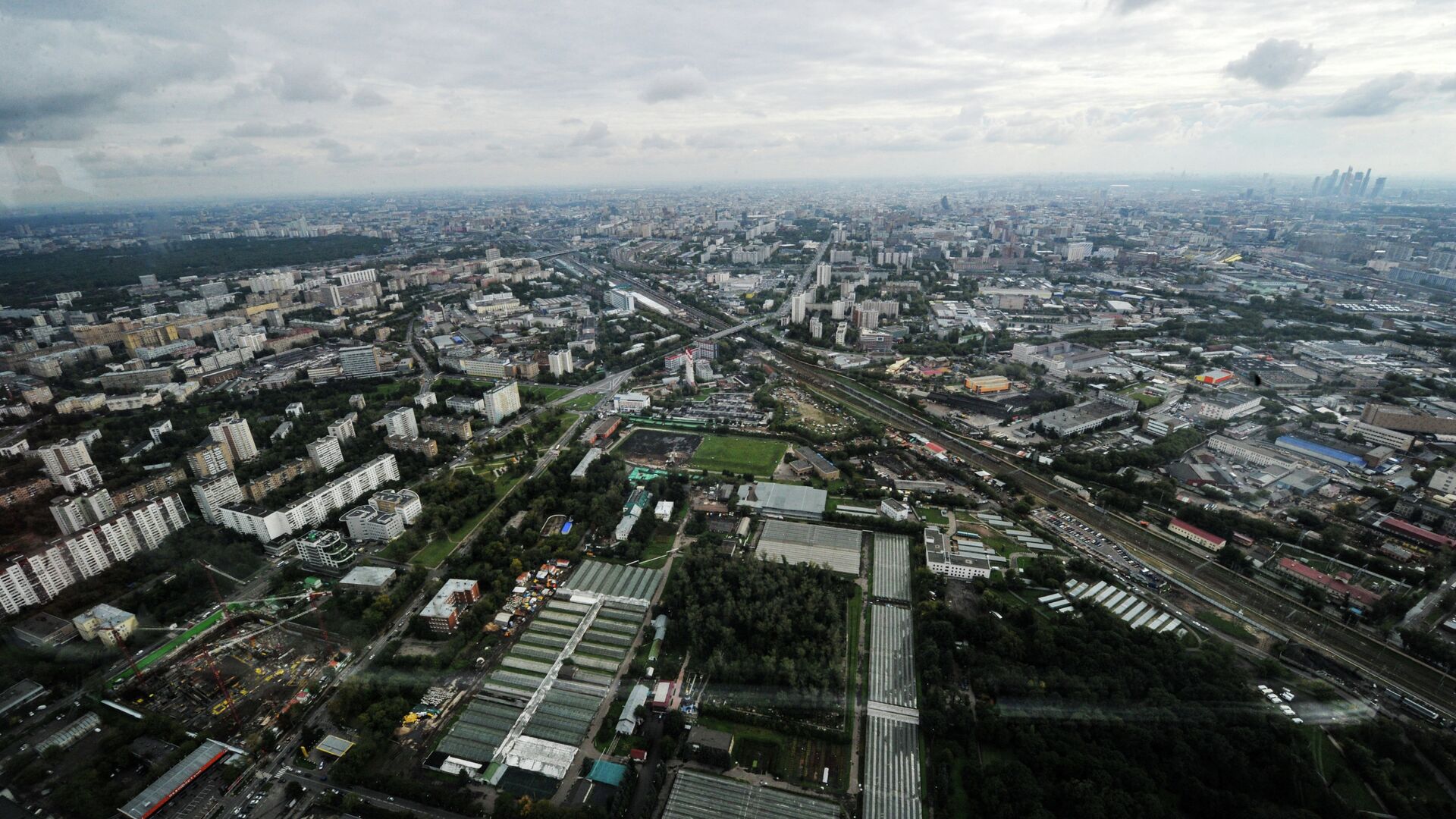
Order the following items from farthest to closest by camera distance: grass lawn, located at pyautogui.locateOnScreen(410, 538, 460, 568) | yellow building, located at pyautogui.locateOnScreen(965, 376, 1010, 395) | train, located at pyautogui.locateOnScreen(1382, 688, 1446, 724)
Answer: yellow building, located at pyautogui.locateOnScreen(965, 376, 1010, 395) → grass lawn, located at pyautogui.locateOnScreen(410, 538, 460, 568) → train, located at pyautogui.locateOnScreen(1382, 688, 1446, 724)

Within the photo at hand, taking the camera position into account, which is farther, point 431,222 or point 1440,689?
point 431,222

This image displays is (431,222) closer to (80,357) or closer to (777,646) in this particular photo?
(80,357)

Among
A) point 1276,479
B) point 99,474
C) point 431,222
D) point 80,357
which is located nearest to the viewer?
point 99,474

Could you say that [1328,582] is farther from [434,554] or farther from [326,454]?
[326,454]

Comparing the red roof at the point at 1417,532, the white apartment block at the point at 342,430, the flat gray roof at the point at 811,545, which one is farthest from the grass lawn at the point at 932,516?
the white apartment block at the point at 342,430

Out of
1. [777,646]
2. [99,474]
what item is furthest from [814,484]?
[99,474]

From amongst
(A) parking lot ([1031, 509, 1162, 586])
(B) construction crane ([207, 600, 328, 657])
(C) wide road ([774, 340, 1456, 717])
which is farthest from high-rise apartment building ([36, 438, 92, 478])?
(A) parking lot ([1031, 509, 1162, 586])

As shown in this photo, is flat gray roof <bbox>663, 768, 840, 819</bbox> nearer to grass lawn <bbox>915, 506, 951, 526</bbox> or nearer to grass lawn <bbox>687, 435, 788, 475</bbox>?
grass lawn <bbox>915, 506, 951, 526</bbox>

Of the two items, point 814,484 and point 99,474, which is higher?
point 99,474
